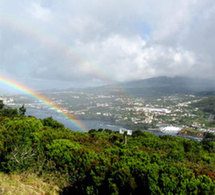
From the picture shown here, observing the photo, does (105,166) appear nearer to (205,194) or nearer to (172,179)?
(172,179)

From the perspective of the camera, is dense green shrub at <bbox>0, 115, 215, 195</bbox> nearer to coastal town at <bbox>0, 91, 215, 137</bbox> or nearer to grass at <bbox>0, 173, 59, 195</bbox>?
grass at <bbox>0, 173, 59, 195</bbox>

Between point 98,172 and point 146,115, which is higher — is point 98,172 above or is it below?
above

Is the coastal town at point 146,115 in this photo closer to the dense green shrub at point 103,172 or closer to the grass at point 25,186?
the dense green shrub at point 103,172

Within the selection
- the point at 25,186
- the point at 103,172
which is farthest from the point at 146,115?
the point at 25,186

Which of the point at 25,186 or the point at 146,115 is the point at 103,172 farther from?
the point at 146,115

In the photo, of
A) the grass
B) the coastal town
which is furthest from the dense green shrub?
the coastal town

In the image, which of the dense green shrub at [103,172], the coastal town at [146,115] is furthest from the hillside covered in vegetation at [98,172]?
the coastal town at [146,115]

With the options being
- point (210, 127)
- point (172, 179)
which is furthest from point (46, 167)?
point (210, 127)

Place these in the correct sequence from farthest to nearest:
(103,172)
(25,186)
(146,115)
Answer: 1. (146,115)
2. (103,172)
3. (25,186)

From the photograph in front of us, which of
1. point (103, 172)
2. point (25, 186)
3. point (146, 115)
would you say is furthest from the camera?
point (146, 115)
